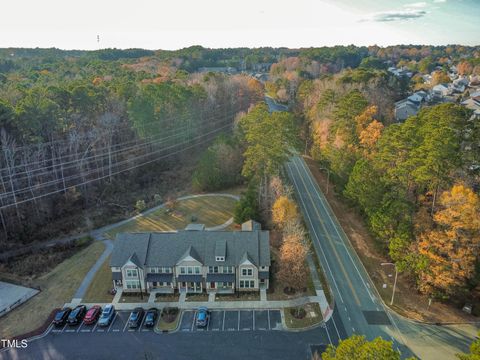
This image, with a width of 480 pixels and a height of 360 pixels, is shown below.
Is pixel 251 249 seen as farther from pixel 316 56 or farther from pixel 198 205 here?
pixel 316 56

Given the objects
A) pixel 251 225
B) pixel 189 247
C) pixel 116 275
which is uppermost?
pixel 189 247

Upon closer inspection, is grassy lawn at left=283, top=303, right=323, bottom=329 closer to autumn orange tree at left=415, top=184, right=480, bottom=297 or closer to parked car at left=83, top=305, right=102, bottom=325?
autumn orange tree at left=415, top=184, right=480, bottom=297

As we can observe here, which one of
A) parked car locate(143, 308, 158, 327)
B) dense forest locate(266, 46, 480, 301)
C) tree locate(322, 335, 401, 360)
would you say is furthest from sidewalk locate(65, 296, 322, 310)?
tree locate(322, 335, 401, 360)

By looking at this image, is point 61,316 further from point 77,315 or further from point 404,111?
point 404,111

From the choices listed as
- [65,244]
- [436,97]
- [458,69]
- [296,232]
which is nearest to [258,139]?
[296,232]

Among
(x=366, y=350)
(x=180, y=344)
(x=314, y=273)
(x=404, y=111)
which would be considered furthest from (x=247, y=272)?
(x=404, y=111)
